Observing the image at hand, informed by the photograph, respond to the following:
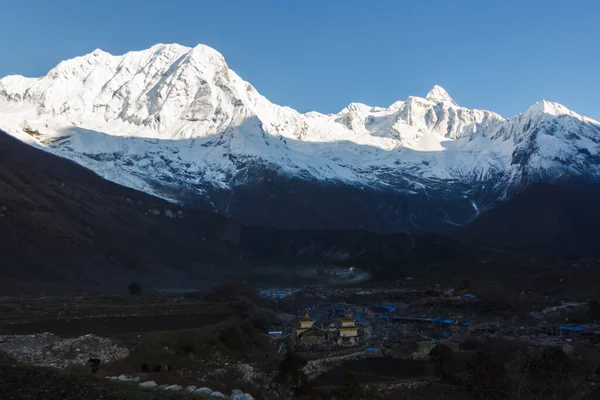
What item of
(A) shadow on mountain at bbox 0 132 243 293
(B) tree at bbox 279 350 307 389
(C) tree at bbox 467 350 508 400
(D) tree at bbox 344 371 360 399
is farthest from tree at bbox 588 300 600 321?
(A) shadow on mountain at bbox 0 132 243 293

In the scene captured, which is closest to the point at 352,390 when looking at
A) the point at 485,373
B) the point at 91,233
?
the point at 485,373

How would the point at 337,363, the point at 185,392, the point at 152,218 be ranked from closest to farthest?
the point at 185,392 → the point at 337,363 → the point at 152,218

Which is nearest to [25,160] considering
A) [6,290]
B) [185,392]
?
[6,290]

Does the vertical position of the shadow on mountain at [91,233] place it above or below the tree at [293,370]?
above

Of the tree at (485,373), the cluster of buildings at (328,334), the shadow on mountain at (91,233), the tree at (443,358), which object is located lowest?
the cluster of buildings at (328,334)

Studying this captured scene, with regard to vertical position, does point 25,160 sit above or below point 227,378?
above

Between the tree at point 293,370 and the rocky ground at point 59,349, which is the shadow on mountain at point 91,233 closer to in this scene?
the rocky ground at point 59,349

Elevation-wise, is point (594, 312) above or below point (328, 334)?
above

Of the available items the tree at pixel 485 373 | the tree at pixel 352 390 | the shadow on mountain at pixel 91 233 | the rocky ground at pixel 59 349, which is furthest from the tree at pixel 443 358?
the shadow on mountain at pixel 91 233

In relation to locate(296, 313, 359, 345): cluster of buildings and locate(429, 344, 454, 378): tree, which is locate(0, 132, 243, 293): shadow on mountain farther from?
locate(429, 344, 454, 378): tree

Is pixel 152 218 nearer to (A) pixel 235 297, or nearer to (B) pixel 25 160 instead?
(B) pixel 25 160

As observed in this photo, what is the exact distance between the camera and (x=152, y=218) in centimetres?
17350

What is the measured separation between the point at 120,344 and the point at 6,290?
62333 mm

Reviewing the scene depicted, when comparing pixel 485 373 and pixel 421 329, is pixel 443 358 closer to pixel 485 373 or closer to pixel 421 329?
pixel 485 373
